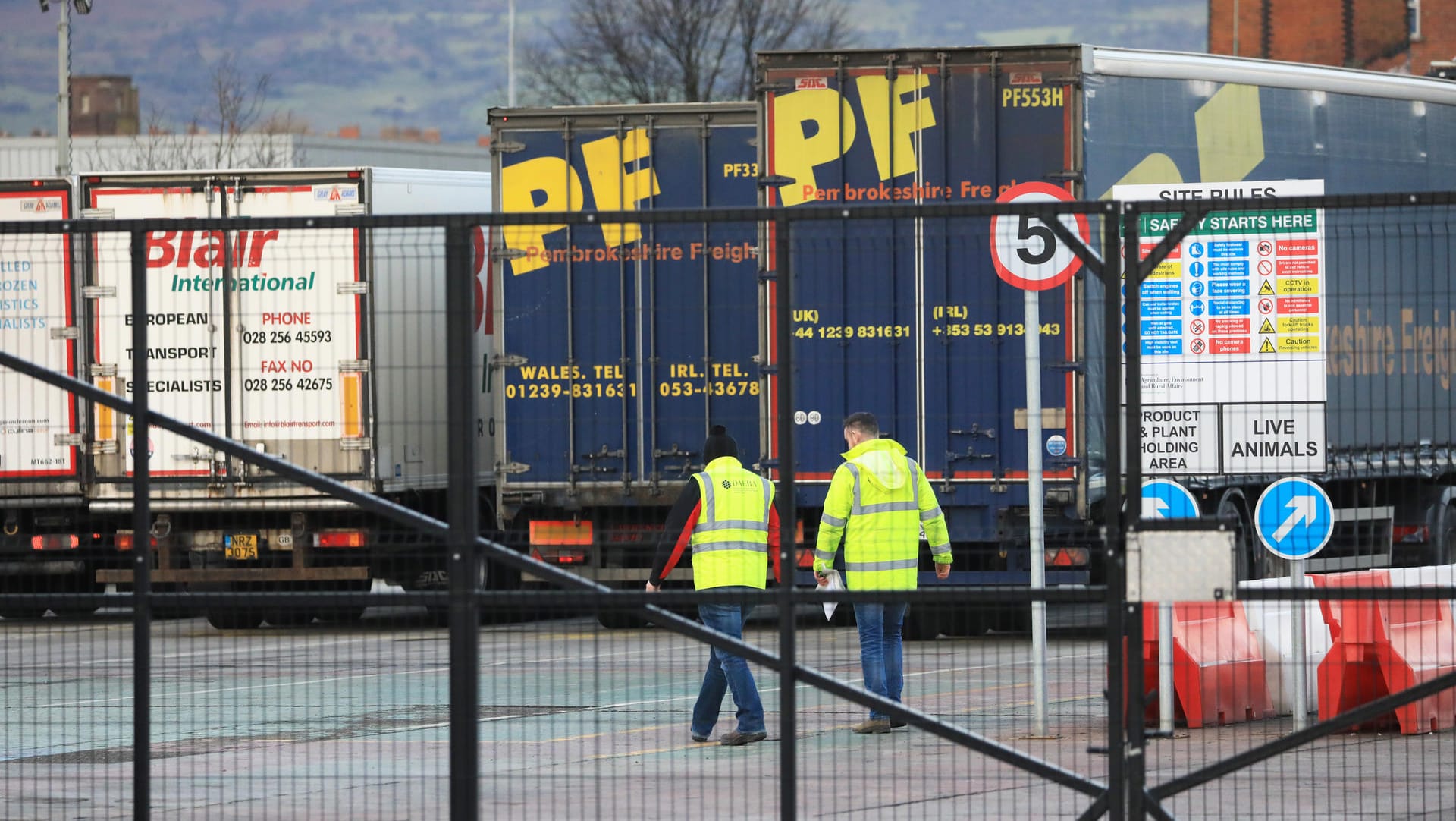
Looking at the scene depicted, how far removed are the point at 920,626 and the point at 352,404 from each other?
17.2 feet

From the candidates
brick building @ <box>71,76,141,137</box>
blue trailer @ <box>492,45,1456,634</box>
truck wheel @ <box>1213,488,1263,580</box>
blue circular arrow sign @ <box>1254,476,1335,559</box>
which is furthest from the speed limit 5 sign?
brick building @ <box>71,76,141,137</box>

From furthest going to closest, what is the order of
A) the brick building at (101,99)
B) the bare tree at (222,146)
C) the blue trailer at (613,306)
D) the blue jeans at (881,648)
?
Answer: the brick building at (101,99)
the bare tree at (222,146)
the blue trailer at (613,306)
the blue jeans at (881,648)

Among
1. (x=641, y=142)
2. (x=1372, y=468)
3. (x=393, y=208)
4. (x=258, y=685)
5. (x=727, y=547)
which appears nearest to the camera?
(x=1372, y=468)

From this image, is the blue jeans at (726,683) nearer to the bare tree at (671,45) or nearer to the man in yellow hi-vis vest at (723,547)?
the man in yellow hi-vis vest at (723,547)

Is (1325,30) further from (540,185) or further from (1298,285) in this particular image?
(1298,285)

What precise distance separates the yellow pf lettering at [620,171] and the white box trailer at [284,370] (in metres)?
1.33

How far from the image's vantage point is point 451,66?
114188mm

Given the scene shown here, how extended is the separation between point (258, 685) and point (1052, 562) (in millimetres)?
5839

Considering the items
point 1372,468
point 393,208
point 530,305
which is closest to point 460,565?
point 1372,468

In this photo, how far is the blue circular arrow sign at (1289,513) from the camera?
33.9ft

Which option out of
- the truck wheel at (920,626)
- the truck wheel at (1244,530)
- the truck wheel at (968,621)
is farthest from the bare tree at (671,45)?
the truck wheel at (968,621)

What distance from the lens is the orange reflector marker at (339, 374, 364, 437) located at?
8.19 meters

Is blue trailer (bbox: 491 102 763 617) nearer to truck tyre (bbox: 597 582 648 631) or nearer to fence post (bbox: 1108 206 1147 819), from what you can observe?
truck tyre (bbox: 597 582 648 631)

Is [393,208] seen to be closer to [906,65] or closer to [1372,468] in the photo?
[906,65]
